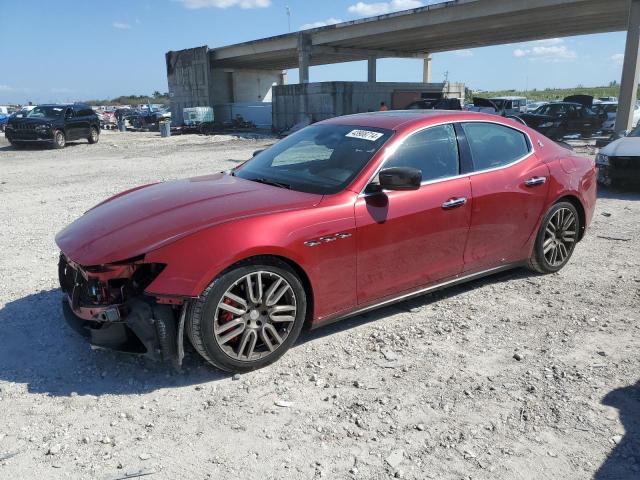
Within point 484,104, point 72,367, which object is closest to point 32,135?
point 484,104

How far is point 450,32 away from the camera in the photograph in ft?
104

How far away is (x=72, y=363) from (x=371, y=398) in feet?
6.51

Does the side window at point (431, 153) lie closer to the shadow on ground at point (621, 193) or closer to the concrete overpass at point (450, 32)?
the shadow on ground at point (621, 193)

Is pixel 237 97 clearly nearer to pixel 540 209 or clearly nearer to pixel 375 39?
pixel 375 39

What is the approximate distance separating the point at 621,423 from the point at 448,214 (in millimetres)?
1786

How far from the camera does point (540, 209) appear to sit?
15.6ft

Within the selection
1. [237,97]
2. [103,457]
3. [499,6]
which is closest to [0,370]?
[103,457]

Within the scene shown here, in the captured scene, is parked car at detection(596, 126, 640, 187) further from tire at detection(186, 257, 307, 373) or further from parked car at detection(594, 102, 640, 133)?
parked car at detection(594, 102, 640, 133)

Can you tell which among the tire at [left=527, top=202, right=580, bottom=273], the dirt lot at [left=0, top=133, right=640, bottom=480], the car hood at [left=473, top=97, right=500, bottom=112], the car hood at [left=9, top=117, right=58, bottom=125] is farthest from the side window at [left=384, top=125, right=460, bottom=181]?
the car hood at [left=473, top=97, right=500, bottom=112]

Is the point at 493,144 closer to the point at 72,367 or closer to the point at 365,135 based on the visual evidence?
the point at 365,135

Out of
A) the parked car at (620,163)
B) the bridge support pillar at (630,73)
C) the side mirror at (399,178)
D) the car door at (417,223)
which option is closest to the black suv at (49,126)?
the parked car at (620,163)

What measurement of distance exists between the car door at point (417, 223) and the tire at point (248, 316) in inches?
22.1

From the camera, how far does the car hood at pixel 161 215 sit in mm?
3158

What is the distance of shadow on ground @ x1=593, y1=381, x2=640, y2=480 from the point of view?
2.53 meters
